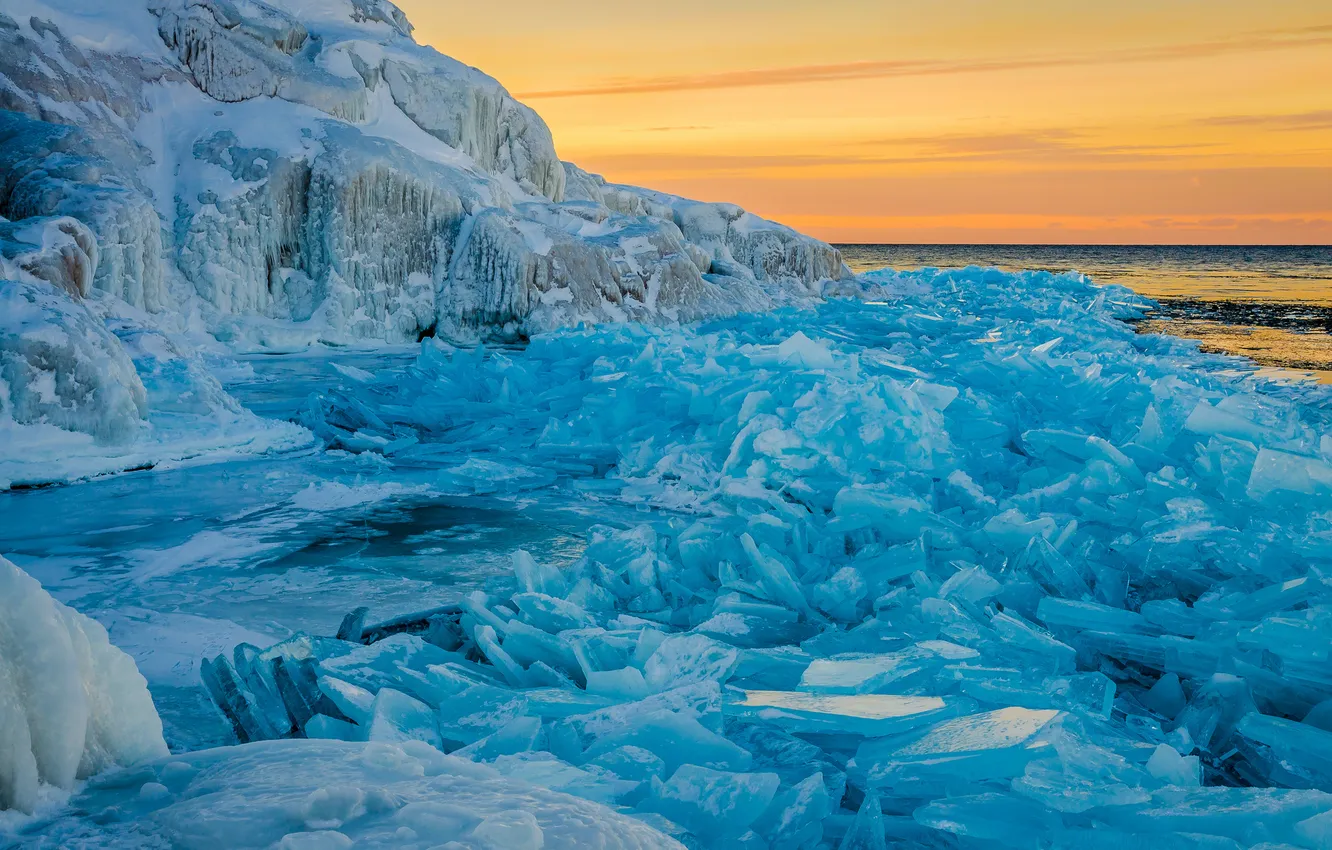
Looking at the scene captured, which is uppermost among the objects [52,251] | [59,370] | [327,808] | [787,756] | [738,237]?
[738,237]

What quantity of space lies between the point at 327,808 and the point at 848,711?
148 centimetres

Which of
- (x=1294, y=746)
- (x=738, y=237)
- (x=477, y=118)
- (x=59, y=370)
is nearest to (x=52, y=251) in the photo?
(x=59, y=370)

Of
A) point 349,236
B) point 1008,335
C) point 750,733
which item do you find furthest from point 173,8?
point 750,733

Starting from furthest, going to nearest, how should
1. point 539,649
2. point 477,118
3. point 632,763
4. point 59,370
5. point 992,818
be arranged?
point 477,118, point 59,370, point 539,649, point 632,763, point 992,818

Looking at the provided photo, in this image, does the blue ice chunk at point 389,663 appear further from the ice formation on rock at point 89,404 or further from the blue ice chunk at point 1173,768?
the ice formation on rock at point 89,404

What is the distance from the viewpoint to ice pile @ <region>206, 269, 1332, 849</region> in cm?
215

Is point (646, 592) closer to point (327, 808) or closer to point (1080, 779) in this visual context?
point (1080, 779)

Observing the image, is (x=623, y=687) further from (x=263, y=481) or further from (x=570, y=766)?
(x=263, y=481)

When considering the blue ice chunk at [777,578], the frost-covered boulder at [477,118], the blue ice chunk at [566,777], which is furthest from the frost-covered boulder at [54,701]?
the frost-covered boulder at [477,118]

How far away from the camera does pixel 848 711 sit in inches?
98.3

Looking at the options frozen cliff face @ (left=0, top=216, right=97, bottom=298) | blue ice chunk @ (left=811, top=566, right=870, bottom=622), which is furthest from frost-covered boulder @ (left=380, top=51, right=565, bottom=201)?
blue ice chunk @ (left=811, top=566, right=870, bottom=622)

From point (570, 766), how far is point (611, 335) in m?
8.54

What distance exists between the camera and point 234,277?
1338cm

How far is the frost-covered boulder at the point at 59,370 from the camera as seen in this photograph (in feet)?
18.8
